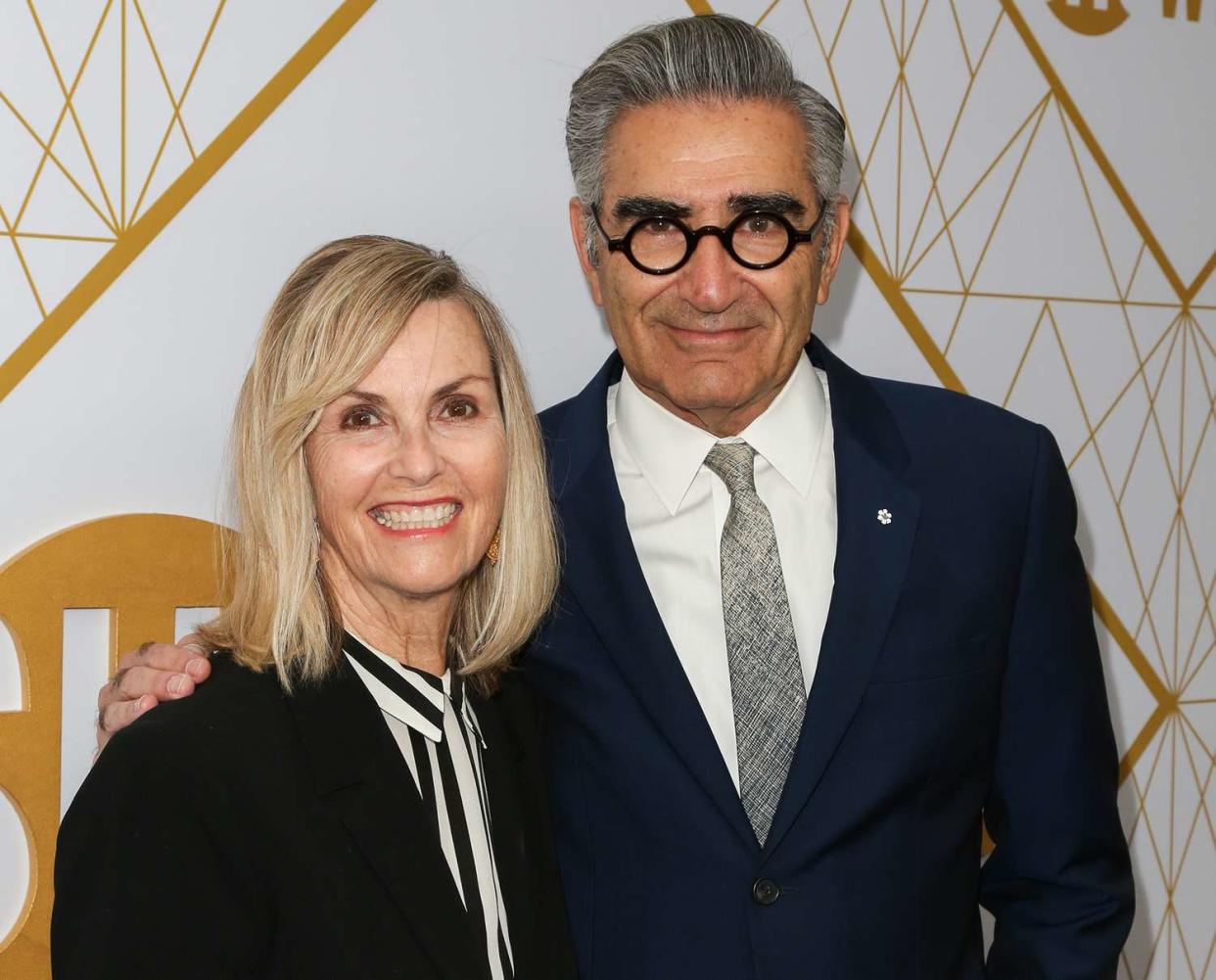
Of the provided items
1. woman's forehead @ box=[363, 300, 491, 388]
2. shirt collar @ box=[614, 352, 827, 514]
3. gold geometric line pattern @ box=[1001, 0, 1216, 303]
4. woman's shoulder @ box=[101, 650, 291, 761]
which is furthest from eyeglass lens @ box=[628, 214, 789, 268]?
gold geometric line pattern @ box=[1001, 0, 1216, 303]

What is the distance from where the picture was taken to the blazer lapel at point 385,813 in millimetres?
1376

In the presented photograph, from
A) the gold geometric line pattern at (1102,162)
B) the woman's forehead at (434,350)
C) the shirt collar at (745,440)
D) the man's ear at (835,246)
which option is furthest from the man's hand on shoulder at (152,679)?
the gold geometric line pattern at (1102,162)

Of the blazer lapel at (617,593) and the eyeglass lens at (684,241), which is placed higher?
the eyeglass lens at (684,241)

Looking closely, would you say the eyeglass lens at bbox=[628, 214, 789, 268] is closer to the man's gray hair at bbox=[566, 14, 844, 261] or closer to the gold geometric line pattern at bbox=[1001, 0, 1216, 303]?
the man's gray hair at bbox=[566, 14, 844, 261]

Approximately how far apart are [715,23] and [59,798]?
1.26m

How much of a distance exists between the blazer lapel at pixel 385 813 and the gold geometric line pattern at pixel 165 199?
679 millimetres

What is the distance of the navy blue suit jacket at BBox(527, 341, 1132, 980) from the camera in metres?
1.58

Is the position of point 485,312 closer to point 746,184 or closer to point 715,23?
point 746,184

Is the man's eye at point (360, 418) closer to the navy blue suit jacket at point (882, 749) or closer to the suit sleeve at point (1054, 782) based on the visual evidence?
the navy blue suit jacket at point (882, 749)

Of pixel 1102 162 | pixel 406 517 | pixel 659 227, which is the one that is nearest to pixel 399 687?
pixel 406 517

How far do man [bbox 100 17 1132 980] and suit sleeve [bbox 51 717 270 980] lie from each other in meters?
0.31

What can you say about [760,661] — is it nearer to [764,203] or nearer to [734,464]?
[734,464]

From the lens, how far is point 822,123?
1.75m

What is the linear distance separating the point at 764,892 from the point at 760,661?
250mm
